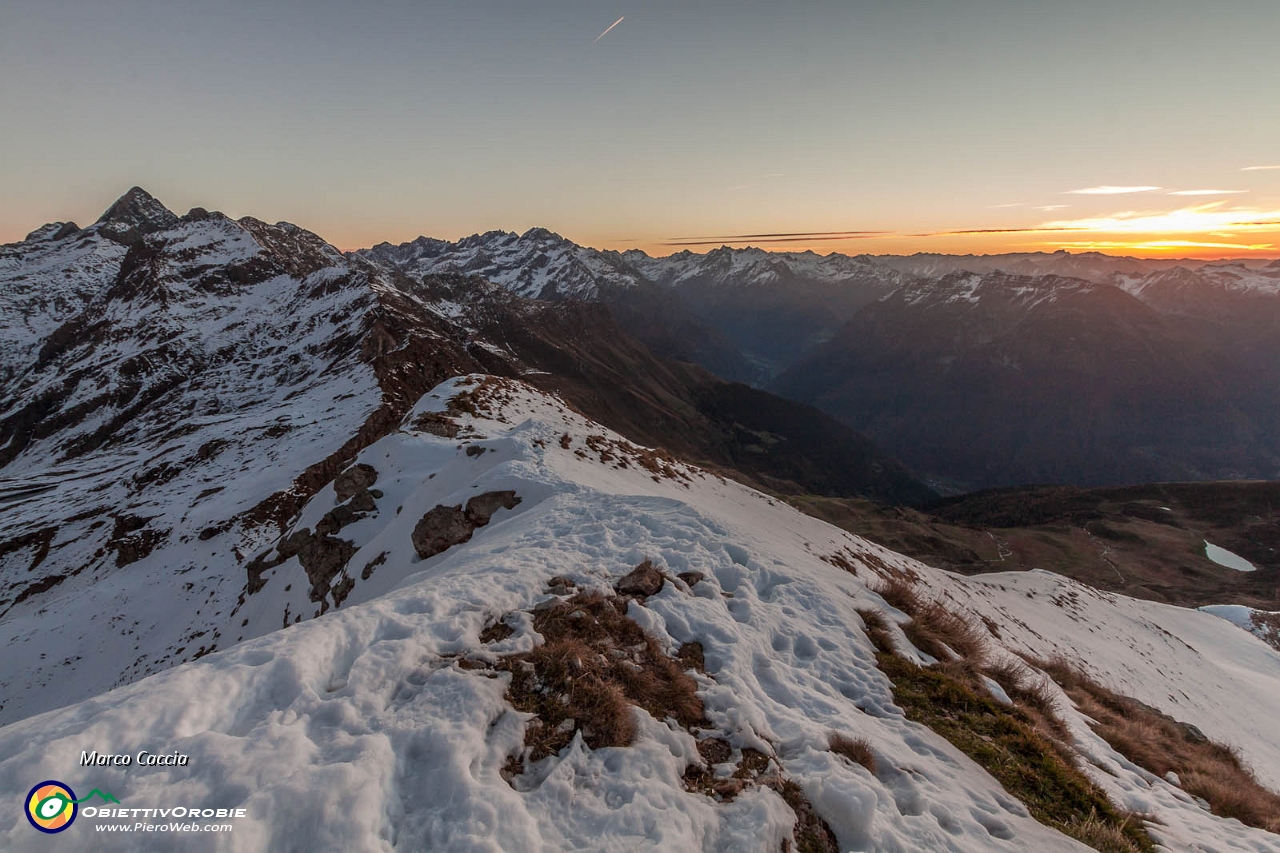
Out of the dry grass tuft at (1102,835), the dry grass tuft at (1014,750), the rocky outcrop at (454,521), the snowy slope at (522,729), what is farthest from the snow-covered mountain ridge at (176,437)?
the dry grass tuft at (1102,835)

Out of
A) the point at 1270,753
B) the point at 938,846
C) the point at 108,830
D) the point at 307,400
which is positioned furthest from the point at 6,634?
the point at 1270,753

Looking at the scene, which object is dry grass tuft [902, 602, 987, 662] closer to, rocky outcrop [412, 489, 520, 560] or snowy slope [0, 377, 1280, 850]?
snowy slope [0, 377, 1280, 850]

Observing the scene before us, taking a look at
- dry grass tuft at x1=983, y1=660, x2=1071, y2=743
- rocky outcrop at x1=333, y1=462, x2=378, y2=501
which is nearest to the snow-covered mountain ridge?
rocky outcrop at x1=333, y1=462, x2=378, y2=501

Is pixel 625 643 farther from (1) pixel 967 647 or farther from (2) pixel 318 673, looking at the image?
(1) pixel 967 647

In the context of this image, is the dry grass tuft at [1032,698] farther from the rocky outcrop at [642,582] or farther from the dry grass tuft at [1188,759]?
the rocky outcrop at [642,582]

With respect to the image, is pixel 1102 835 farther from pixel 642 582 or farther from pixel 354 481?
pixel 354 481
